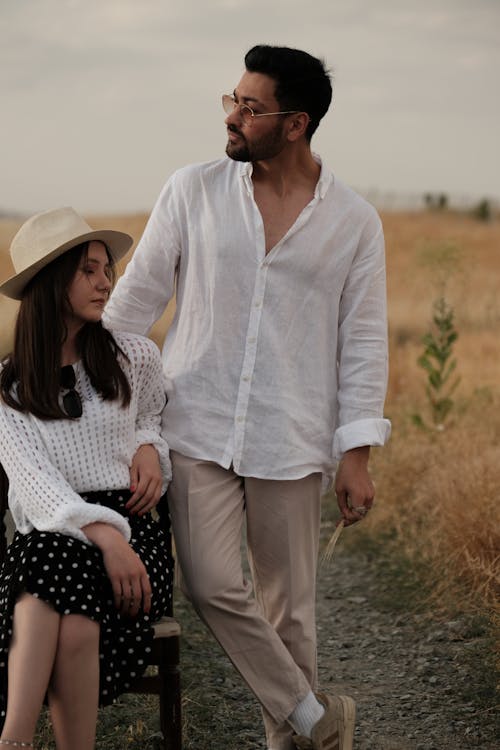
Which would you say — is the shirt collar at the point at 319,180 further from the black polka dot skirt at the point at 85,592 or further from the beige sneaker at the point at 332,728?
the beige sneaker at the point at 332,728

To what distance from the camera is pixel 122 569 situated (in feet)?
9.99

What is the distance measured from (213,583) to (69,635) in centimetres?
54

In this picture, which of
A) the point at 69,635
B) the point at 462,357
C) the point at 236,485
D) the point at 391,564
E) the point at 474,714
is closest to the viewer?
the point at 69,635

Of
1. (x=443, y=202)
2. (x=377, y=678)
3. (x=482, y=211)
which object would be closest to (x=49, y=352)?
(x=377, y=678)

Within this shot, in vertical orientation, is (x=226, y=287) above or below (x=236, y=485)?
above

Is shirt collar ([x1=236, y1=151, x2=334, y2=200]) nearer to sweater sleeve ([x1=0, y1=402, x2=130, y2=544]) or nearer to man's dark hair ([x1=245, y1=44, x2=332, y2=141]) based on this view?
man's dark hair ([x1=245, y1=44, x2=332, y2=141])

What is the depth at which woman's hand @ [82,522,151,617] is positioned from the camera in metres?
3.04

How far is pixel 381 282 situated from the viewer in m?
3.53

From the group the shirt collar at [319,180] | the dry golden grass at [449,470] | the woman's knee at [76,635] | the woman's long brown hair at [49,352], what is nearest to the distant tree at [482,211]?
the dry golden grass at [449,470]

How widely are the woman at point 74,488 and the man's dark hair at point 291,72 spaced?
640 mm

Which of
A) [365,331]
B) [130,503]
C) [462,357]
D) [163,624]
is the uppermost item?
[365,331]

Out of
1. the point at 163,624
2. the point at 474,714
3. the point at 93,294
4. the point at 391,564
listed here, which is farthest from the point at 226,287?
the point at 391,564

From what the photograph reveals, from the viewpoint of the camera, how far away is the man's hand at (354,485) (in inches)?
136

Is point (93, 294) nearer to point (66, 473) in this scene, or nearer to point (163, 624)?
point (66, 473)
